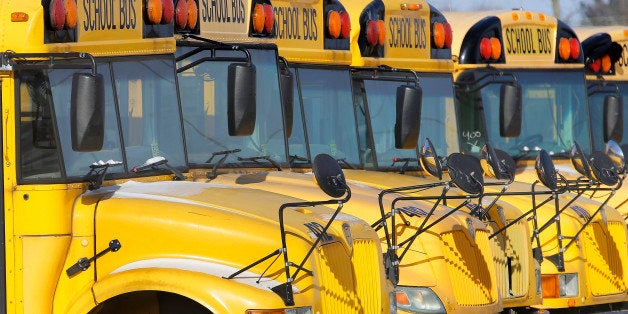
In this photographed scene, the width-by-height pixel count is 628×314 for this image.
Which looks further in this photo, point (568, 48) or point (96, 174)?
point (568, 48)

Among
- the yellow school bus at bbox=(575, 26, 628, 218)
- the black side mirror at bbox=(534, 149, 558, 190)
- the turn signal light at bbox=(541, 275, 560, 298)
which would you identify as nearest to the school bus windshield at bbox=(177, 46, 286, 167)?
the black side mirror at bbox=(534, 149, 558, 190)

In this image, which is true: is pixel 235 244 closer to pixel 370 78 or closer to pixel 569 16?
pixel 370 78

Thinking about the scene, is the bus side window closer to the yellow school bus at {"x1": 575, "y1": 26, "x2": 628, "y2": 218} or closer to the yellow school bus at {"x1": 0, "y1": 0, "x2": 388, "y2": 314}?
the yellow school bus at {"x1": 0, "y1": 0, "x2": 388, "y2": 314}

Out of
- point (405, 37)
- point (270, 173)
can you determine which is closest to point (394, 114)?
point (405, 37)

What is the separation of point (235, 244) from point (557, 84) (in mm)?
Answer: 6394

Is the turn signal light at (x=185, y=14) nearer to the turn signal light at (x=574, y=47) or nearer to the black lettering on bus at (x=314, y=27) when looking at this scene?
the black lettering on bus at (x=314, y=27)

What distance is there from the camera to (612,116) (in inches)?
501

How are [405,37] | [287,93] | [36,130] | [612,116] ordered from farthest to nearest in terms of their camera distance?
[612,116]
[405,37]
[287,93]
[36,130]

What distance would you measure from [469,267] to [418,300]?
0.42 m

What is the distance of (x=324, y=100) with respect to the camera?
978cm

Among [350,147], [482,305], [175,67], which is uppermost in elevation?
[175,67]

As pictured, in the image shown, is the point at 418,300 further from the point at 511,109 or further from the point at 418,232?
the point at 511,109

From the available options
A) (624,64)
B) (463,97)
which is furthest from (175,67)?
(624,64)

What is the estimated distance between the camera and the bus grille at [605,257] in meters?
9.96
